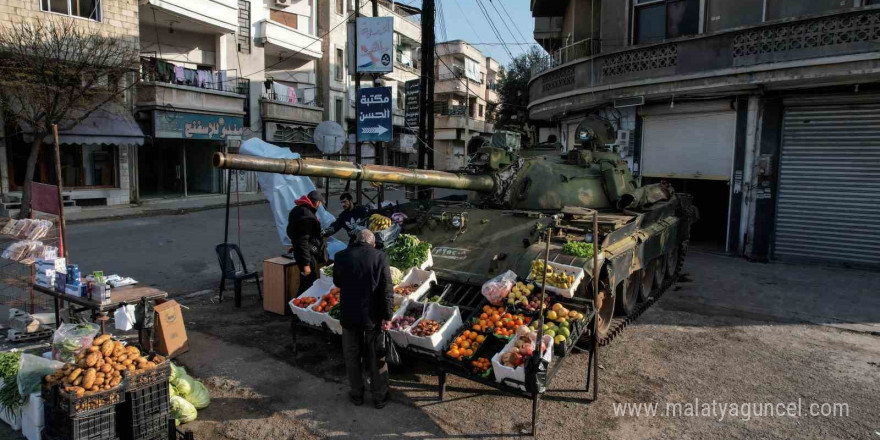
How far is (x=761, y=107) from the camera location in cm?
1288

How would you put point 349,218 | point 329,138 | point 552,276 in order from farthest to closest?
1. point 329,138
2. point 349,218
3. point 552,276

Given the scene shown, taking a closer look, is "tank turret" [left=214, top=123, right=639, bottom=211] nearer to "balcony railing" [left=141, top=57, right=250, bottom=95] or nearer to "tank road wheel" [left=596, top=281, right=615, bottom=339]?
"tank road wheel" [left=596, top=281, right=615, bottom=339]

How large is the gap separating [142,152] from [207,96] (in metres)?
4.84

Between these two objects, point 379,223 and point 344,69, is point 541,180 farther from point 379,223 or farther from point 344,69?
point 344,69

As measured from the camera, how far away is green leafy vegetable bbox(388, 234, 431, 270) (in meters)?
6.96

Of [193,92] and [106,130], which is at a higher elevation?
[193,92]

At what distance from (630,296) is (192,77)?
20707mm

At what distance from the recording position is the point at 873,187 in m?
11.9

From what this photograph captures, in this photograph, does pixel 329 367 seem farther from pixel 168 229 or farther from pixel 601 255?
pixel 168 229

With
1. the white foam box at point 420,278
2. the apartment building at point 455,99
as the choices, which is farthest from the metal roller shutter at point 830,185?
the apartment building at point 455,99

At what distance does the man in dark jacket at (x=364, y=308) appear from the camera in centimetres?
524

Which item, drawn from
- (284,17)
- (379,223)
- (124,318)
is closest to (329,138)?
(379,223)

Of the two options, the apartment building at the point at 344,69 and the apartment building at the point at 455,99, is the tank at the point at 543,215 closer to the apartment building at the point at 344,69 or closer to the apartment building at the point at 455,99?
the apartment building at the point at 344,69

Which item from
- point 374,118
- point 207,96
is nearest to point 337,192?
point 207,96
